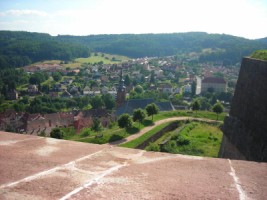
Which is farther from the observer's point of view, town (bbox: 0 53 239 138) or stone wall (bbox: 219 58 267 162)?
town (bbox: 0 53 239 138)

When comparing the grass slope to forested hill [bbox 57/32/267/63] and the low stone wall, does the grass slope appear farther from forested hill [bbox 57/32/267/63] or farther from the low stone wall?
forested hill [bbox 57/32/267/63]

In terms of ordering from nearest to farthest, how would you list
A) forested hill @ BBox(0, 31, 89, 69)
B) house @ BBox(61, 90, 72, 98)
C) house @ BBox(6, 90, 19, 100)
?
house @ BBox(6, 90, 19, 100) < house @ BBox(61, 90, 72, 98) < forested hill @ BBox(0, 31, 89, 69)

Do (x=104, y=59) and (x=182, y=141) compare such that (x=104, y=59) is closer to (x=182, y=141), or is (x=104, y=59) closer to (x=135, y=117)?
(x=135, y=117)

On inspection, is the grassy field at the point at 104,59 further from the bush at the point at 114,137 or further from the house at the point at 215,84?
the bush at the point at 114,137

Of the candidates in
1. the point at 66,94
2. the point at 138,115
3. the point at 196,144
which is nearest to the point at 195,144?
the point at 196,144

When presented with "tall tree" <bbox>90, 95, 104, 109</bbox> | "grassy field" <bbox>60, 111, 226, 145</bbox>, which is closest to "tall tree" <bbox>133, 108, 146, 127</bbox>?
"grassy field" <bbox>60, 111, 226, 145</bbox>

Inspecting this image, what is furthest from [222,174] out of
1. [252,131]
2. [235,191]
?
[252,131]
